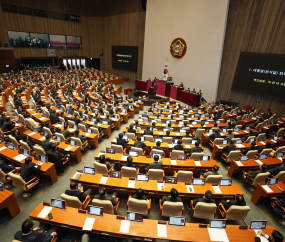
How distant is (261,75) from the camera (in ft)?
46.5

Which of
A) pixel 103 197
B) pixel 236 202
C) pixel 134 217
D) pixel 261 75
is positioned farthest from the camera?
pixel 261 75

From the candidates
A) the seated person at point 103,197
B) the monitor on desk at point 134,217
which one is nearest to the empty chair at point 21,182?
the seated person at point 103,197

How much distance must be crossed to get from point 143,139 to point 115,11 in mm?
26705

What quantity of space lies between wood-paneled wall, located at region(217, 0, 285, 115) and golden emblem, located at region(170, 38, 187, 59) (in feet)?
14.6

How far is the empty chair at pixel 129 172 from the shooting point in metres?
5.49

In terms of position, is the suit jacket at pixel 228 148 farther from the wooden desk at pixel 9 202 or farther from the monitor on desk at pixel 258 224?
the wooden desk at pixel 9 202

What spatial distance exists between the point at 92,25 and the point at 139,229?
33.0 m

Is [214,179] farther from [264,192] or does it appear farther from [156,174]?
[156,174]

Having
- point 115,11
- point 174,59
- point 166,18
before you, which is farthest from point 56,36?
point 174,59

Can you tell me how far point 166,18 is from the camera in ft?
65.5

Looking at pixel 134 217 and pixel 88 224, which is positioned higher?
pixel 134 217

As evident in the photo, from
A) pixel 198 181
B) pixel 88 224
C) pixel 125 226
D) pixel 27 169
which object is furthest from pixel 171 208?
pixel 27 169

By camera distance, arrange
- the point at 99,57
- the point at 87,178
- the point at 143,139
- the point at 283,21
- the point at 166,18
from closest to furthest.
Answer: the point at 87,178 → the point at 143,139 → the point at 283,21 → the point at 166,18 → the point at 99,57

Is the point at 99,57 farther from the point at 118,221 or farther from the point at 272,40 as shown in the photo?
the point at 118,221
